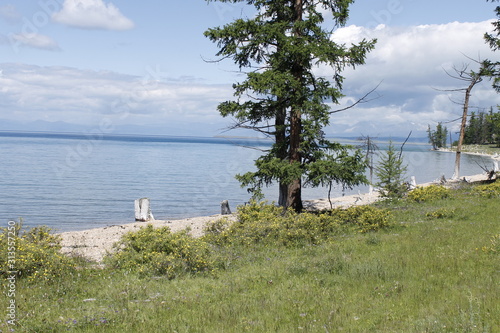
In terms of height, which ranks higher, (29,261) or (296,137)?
(296,137)

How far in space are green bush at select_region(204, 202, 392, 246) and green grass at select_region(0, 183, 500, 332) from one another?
993 mm

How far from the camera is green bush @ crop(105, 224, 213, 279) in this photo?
10070mm

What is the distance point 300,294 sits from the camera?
7.89 meters

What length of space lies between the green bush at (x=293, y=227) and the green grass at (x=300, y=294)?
0.99 meters

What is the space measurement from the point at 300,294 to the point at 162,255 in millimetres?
3977

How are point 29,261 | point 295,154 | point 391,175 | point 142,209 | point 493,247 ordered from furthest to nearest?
point 391,175, point 142,209, point 295,154, point 493,247, point 29,261

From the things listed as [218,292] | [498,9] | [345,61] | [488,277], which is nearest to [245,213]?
[345,61]

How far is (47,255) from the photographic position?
990cm

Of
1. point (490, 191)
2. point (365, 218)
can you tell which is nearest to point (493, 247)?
point (365, 218)

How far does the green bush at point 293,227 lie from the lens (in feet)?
43.3

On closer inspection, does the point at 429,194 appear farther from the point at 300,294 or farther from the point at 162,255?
the point at 162,255

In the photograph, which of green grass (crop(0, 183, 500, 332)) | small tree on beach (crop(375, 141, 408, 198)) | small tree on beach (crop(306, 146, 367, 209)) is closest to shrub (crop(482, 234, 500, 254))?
A: green grass (crop(0, 183, 500, 332))

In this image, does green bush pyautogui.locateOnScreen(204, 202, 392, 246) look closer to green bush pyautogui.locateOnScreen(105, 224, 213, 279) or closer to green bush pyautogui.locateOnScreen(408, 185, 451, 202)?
green bush pyautogui.locateOnScreen(105, 224, 213, 279)

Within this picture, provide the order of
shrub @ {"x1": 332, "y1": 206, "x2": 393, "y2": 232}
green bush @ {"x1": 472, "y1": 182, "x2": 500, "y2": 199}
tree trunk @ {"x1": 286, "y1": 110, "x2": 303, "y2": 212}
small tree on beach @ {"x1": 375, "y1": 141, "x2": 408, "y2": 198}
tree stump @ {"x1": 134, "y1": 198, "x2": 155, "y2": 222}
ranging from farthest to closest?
1. small tree on beach @ {"x1": 375, "y1": 141, "x2": 408, "y2": 198}
2. tree stump @ {"x1": 134, "y1": 198, "x2": 155, "y2": 222}
3. green bush @ {"x1": 472, "y1": 182, "x2": 500, "y2": 199}
4. tree trunk @ {"x1": 286, "y1": 110, "x2": 303, "y2": 212}
5. shrub @ {"x1": 332, "y1": 206, "x2": 393, "y2": 232}
